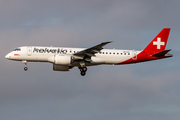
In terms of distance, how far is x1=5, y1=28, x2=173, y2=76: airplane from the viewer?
56.5 meters

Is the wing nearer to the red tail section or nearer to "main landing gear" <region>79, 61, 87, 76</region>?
"main landing gear" <region>79, 61, 87, 76</region>

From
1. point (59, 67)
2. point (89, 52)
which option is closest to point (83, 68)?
point (89, 52)

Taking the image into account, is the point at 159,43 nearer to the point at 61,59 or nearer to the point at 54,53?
the point at 61,59

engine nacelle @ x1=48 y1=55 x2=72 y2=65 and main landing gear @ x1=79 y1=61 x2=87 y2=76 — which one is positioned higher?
engine nacelle @ x1=48 y1=55 x2=72 y2=65

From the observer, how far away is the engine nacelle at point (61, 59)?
56094 mm

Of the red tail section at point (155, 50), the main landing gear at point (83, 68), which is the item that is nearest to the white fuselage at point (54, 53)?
the main landing gear at point (83, 68)

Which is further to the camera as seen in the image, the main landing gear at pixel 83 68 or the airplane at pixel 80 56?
the main landing gear at pixel 83 68

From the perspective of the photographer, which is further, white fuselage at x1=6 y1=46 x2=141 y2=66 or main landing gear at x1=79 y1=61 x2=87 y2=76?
main landing gear at x1=79 y1=61 x2=87 y2=76

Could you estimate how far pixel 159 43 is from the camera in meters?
61.3

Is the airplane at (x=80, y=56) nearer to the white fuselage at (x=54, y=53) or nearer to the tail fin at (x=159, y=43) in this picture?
the white fuselage at (x=54, y=53)

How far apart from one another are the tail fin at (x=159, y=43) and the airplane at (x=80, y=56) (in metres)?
0.33

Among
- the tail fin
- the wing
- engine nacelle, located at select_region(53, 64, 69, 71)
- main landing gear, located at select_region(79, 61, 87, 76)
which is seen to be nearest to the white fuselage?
main landing gear, located at select_region(79, 61, 87, 76)

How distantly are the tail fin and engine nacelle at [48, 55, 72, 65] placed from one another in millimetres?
11969

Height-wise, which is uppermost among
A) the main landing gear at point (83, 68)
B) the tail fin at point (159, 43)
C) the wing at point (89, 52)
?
the tail fin at point (159, 43)
